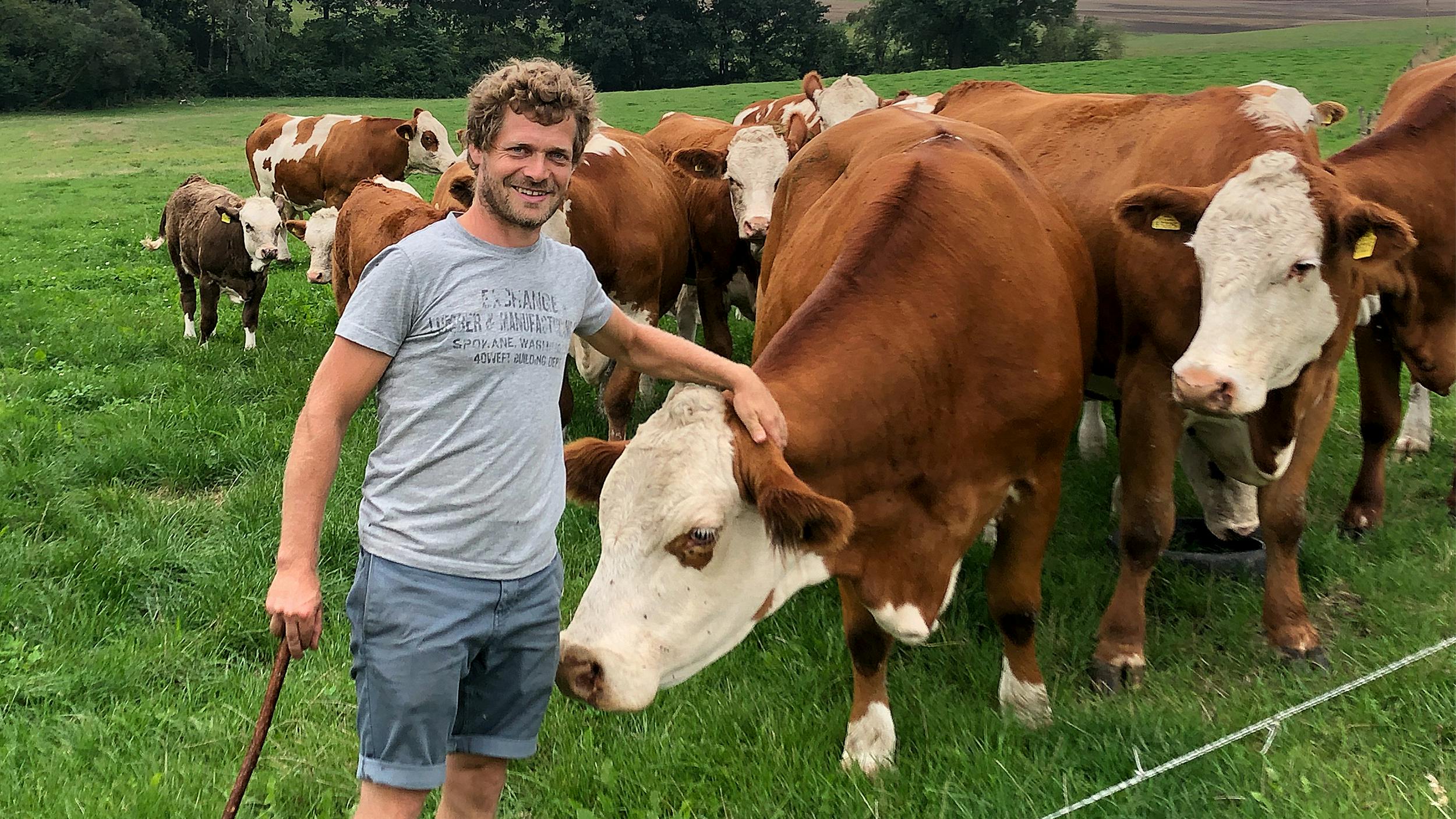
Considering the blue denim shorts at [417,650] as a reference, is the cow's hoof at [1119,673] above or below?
below

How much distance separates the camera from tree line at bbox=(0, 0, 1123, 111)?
50406mm

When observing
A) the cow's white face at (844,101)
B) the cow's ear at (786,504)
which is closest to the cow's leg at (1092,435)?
the cow's ear at (786,504)

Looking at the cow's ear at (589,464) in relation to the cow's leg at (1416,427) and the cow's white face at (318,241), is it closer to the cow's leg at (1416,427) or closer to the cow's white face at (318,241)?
the cow's leg at (1416,427)

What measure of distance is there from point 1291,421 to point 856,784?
2.07 m

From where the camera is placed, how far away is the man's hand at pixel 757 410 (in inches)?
94.7

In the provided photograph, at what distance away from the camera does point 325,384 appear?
6.95 feet

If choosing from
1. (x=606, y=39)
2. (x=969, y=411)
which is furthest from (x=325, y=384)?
(x=606, y=39)

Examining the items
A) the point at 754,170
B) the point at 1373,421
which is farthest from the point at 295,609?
the point at 754,170

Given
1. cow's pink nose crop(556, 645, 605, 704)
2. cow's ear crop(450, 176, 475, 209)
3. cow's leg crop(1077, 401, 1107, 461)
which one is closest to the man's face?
cow's pink nose crop(556, 645, 605, 704)

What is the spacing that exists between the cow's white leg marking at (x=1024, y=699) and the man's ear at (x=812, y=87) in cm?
809

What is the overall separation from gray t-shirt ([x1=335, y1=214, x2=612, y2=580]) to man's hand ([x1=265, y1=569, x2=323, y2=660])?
7.1 inches

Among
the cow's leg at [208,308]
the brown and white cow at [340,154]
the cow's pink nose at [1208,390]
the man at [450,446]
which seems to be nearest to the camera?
the man at [450,446]

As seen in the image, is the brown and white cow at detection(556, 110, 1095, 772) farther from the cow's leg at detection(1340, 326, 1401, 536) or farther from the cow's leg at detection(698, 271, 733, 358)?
the cow's leg at detection(698, 271, 733, 358)

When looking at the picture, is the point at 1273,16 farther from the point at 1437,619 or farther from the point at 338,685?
the point at 338,685
